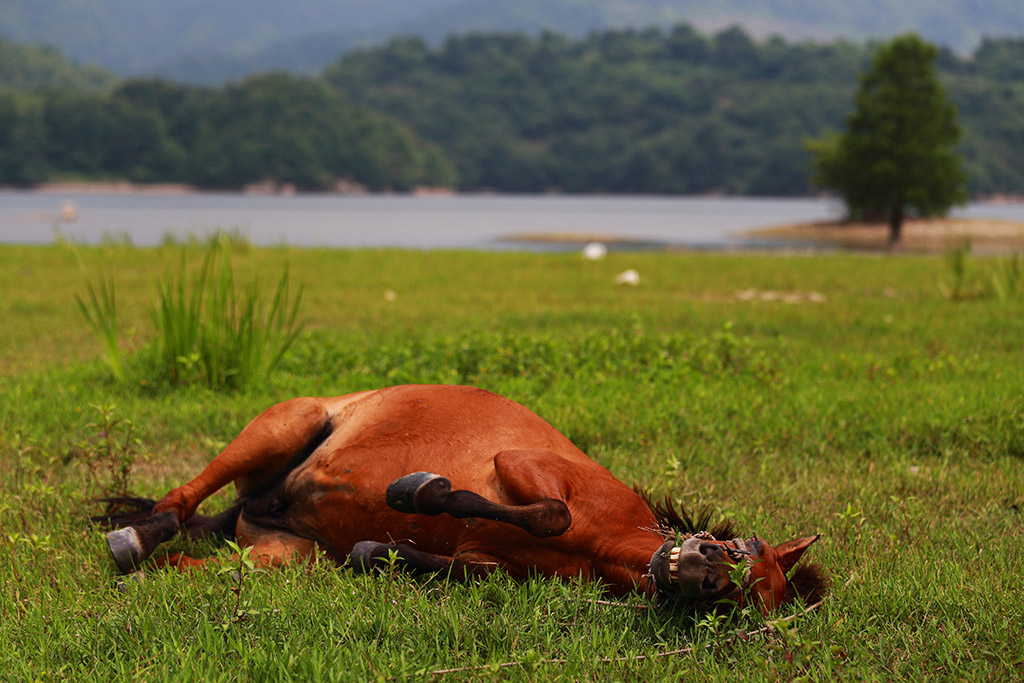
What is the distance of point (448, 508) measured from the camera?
2.76 meters

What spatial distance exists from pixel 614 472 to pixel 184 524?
7.00 feet

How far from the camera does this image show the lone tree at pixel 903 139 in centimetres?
3959

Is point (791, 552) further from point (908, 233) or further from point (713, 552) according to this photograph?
point (908, 233)

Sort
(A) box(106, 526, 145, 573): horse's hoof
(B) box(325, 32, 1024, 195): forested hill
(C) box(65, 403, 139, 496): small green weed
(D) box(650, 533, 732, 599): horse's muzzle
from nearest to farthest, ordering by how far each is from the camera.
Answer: (D) box(650, 533, 732, 599): horse's muzzle
(A) box(106, 526, 145, 573): horse's hoof
(C) box(65, 403, 139, 496): small green weed
(B) box(325, 32, 1024, 195): forested hill

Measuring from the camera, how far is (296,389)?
255 inches

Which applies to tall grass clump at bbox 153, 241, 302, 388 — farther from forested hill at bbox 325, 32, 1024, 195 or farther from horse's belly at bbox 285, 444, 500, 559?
forested hill at bbox 325, 32, 1024, 195

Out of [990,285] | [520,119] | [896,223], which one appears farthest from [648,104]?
[990,285]

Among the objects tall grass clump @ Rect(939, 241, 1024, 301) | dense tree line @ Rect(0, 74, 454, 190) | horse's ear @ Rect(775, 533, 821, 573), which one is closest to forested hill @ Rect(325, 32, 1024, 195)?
dense tree line @ Rect(0, 74, 454, 190)

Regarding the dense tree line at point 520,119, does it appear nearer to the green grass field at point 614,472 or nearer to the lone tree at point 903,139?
the lone tree at point 903,139

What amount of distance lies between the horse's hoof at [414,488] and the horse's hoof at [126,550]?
1122mm

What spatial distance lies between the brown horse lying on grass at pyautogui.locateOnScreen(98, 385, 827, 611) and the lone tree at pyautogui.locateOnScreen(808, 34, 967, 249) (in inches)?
1574

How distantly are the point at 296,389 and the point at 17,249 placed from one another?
1586cm

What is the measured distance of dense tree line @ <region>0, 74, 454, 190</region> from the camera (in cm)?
10600

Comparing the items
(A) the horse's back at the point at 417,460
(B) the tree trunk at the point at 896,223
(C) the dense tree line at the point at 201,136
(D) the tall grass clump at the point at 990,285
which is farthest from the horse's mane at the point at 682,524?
(C) the dense tree line at the point at 201,136
